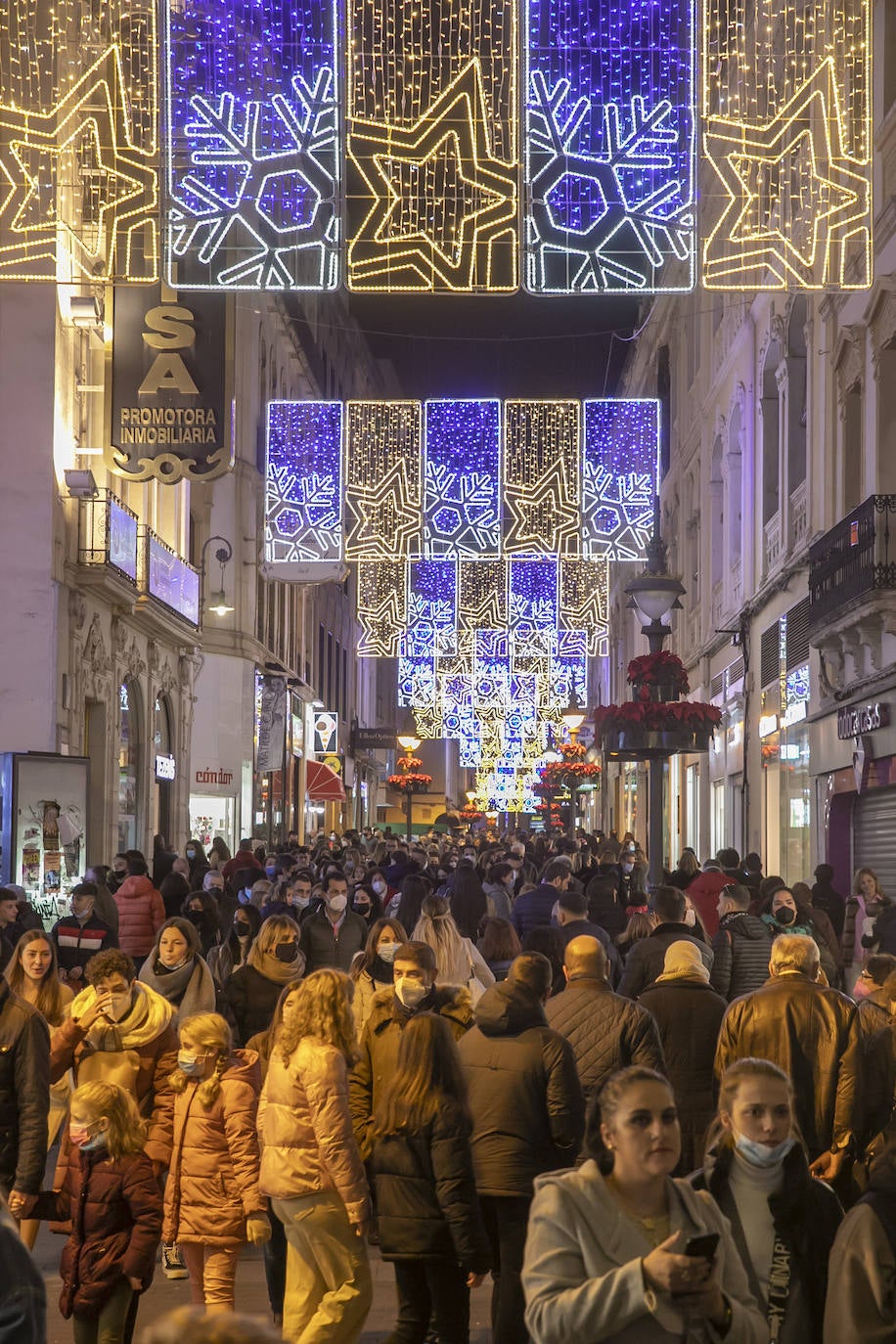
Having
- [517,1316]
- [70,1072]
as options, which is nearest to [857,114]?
[70,1072]

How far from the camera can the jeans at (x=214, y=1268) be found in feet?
22.4

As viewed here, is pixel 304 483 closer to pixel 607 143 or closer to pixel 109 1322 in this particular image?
pixel 607 143

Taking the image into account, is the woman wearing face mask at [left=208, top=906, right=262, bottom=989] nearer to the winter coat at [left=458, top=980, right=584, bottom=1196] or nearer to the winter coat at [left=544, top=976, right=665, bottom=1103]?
the winter coat at [left=544, top=976, right=665, bottom=1103]

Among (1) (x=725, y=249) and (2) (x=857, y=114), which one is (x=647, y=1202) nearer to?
(1) (x=725, y=249)

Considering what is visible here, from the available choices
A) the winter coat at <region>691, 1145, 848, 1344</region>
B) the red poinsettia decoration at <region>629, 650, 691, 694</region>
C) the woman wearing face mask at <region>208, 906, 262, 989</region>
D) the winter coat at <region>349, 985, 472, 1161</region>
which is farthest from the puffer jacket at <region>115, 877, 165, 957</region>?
the winter coat at <region>691, 1145, 848, 1344</region>

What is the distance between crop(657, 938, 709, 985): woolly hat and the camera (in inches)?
332

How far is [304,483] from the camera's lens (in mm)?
25922

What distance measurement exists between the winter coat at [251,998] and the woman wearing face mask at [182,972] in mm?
510

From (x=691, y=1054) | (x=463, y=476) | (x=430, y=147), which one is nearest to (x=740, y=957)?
(x=691, y=1054)

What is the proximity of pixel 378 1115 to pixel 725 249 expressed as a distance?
840 centimetres

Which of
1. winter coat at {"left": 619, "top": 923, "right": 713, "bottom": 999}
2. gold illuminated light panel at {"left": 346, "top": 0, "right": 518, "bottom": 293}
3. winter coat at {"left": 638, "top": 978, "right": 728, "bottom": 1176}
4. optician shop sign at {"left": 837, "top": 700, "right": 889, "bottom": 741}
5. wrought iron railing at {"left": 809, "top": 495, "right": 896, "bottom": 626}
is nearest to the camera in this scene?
winter coat at {"left": 638, "top": 978, "right": 728, "bottom": 1176}

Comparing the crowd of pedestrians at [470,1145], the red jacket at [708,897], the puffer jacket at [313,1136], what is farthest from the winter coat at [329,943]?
the puffer jacket at [313,1136]

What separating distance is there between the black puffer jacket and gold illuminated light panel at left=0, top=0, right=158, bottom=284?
6734 millimetres

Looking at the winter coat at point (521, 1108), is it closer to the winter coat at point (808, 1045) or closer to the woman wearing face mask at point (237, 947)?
the winter coat at point (808, 1045)
